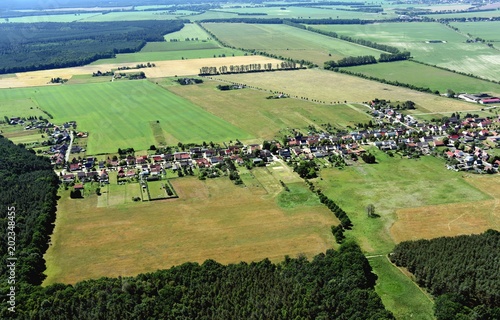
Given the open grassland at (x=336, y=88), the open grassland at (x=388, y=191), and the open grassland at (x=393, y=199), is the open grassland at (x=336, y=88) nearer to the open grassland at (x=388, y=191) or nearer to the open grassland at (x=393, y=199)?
the open grassland at (x=388, y=191)

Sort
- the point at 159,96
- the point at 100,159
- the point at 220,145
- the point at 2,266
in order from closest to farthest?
1. the point at 2,266
2. the point at 100,159
3. the point at 220,145
4. the point at 159,96

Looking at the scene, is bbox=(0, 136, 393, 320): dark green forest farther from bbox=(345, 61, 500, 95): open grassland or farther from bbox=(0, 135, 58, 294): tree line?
bbox=(345, 61, 500, 95): open grassland

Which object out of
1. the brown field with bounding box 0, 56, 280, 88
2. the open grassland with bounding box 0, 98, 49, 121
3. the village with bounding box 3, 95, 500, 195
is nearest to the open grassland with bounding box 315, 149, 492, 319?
the village with bounding box 3, 95, 500, 195

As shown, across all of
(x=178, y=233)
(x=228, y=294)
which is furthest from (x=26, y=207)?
(x=228, y=294)

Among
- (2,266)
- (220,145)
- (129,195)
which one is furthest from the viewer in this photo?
(220,145)

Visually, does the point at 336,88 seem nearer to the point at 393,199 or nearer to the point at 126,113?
the point at 126,113

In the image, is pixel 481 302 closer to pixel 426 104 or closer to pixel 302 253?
pixel 302 253

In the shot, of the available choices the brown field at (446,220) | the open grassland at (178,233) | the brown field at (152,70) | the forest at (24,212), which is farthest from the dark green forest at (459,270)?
the brown field at (152,70)

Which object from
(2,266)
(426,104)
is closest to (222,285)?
(2,266)
